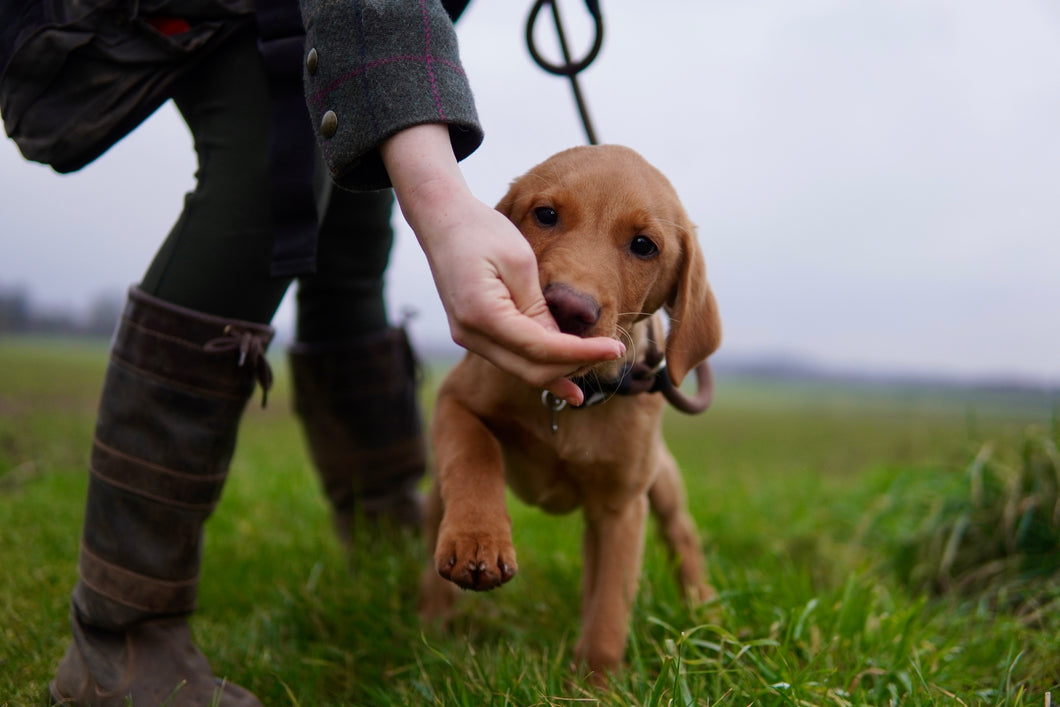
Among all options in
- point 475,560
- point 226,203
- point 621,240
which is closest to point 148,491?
point 226,203

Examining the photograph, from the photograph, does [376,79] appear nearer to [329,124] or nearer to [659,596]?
[329,124]

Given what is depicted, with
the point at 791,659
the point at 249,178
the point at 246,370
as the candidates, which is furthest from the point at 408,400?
the point at 791,659

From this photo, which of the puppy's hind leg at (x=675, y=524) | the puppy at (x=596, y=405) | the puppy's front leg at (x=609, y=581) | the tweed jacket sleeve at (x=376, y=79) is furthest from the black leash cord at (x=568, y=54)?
the puppy's hind leg at (x=675, y=524)

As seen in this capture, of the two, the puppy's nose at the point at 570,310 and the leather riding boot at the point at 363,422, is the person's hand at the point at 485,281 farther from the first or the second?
the leather riding boot at the point at 363,422

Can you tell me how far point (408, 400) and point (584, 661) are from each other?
4.27 ft

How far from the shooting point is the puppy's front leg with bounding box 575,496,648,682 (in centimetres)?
217

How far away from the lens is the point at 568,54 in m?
Answer: 2.40

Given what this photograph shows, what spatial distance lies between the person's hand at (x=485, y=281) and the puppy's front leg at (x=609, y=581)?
0.96 metres

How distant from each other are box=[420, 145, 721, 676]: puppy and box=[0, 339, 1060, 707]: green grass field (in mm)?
275

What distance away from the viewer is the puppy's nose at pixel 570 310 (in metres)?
1.58

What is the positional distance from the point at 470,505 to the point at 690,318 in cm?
76

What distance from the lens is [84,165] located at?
1.91 metres

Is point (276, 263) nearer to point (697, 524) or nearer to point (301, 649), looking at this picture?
point (301, 649)

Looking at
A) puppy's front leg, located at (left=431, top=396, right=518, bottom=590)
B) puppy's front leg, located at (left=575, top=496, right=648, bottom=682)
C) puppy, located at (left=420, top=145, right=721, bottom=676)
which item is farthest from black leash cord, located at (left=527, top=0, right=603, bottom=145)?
puppy's front leg, located at (left=575, top=496, right=648, bottom=682)
